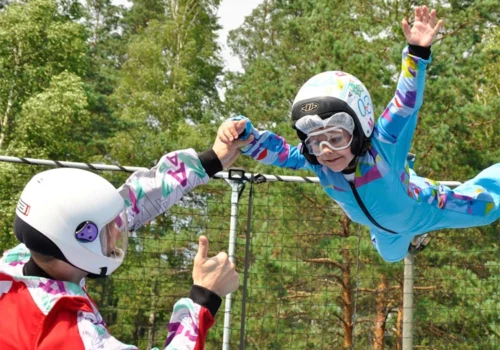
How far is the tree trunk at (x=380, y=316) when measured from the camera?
12039 mm

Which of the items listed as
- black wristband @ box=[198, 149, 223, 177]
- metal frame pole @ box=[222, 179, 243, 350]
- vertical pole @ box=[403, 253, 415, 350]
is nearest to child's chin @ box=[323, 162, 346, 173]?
black wristband @ box=[198, 149, 223, 177]

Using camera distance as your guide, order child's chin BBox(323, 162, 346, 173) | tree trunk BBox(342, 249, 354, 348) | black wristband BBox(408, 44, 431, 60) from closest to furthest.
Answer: black wristband BBox(408, 44, 431, 60) < child's chin BBox(323, 162, 346, 173) < tree trunk BBox(342, 249, 354, 348)

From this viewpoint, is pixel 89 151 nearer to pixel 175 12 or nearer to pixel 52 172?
pixel 175 12

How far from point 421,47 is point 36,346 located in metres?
2.22

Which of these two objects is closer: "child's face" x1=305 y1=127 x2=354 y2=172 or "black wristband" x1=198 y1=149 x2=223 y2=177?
"black wristband" x1=198 y1=149 x2=223 y2=177

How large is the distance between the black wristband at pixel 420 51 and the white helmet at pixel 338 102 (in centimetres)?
31

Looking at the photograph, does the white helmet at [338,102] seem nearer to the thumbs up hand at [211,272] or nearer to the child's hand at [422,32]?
the child's hand at [422,32]

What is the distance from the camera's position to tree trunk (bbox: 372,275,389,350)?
12.0m

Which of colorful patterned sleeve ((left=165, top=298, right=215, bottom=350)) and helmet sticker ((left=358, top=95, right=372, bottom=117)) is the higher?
helmet sticker ((left=358, top=95, right=372, bottom=117))

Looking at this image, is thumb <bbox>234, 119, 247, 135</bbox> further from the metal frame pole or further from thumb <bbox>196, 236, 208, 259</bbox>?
the metal frame pole

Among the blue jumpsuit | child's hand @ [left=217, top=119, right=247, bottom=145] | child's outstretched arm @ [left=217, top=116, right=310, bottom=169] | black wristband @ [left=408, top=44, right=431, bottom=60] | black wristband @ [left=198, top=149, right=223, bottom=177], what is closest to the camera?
black wristband @ [left=198, top=149, right=223, bottom=177]

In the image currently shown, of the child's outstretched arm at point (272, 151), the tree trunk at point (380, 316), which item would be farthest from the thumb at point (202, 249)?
the tree trunk at point (380, 316)

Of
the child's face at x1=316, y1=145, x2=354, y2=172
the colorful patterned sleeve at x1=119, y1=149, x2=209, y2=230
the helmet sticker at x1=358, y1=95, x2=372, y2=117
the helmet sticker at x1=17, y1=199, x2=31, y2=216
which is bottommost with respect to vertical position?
the helmet sticker at x1=17, y1=199, x2=31, y2=216

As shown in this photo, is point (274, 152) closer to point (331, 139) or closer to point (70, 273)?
point (331, 139)
